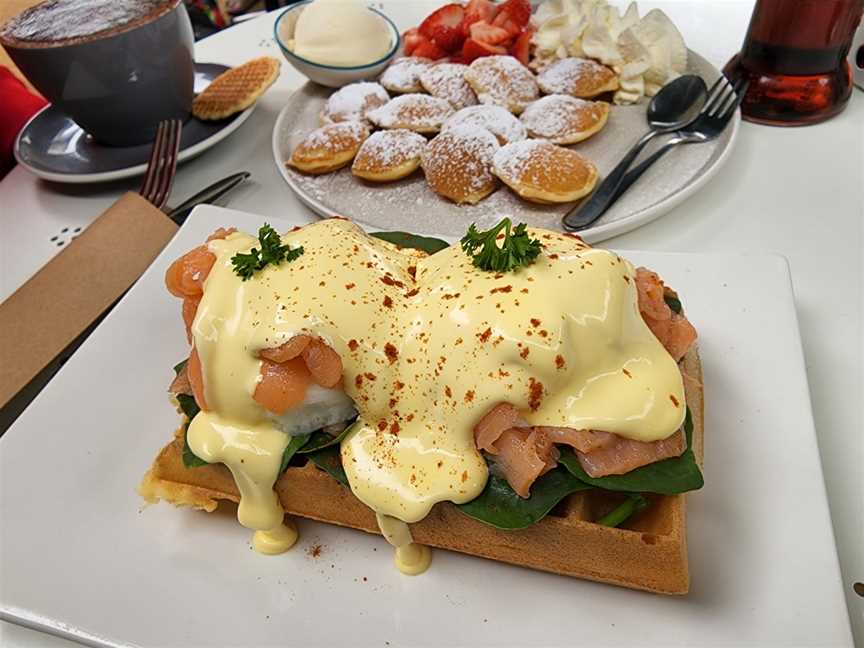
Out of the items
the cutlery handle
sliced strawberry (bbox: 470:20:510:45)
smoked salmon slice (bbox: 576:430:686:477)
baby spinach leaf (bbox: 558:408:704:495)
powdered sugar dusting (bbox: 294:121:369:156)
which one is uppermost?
smoked salmon slice (bbox: 576:430:686:477)

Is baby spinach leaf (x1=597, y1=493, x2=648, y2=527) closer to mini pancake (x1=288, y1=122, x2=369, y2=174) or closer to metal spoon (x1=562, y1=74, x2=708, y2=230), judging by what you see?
metal spoon (x1=562, y1=74, x2=708, y2=230)

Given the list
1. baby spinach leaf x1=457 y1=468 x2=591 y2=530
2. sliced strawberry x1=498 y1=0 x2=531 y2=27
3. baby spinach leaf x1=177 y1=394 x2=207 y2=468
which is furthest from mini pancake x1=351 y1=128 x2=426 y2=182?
baby spinach leaf x1=457 y1=468 x2=591 y2=530

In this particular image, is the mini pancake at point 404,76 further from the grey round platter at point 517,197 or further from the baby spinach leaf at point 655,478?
the baby spinach leaf at point 655,478

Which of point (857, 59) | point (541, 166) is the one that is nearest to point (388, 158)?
point (541, 166)

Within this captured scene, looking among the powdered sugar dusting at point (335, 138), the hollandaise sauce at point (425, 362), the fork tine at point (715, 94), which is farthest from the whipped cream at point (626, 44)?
the hollandaise sauce at point (425, 362)

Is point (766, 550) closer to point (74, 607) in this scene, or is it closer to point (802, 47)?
point (74, 607)

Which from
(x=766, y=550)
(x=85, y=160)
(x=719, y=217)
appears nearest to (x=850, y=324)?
(x=719, y=217)
